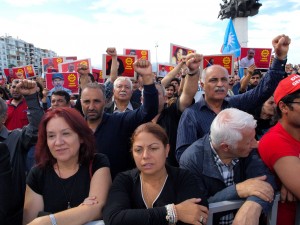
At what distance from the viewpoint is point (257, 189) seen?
168cm

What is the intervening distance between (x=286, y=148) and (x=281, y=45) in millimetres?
1272

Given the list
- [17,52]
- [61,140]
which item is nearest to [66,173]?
[61,140]

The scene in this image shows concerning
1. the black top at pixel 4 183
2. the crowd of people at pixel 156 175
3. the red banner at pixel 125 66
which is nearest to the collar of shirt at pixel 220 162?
the crowd of people at pixel 156 175

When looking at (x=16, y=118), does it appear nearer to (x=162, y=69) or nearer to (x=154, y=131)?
(x=154, y=131)

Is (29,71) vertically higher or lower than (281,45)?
higher

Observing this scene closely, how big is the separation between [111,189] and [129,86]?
7.85 feet

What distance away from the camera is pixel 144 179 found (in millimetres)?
1800

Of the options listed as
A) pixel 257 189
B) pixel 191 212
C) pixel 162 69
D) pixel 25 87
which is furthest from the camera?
pixel 162 69

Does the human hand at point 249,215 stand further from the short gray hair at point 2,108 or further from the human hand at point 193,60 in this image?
the short gray hair at point 2,108

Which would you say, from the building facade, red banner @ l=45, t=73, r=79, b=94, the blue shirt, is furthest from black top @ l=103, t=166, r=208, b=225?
the building facade

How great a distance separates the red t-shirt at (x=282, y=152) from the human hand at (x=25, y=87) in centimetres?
206

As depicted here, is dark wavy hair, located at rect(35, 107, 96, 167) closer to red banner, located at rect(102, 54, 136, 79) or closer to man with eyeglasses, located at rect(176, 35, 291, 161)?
man with eyeglasses, located at rect(176, 35, 291, 161)

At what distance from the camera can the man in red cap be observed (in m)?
1.76

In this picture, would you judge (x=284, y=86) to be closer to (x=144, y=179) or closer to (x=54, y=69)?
(x=144, y=179)
